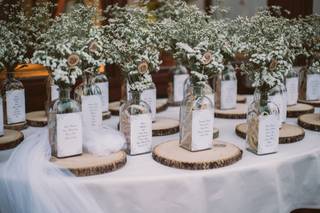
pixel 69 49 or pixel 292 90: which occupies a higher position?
pixel 69 49

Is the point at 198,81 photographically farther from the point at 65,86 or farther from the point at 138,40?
the point at 65,86

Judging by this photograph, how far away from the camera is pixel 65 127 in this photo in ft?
5.66

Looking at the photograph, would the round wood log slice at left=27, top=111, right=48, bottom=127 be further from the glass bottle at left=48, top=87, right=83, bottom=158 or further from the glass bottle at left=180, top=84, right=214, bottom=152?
the glass bottle at left=180, top=84, right=214, bottom=152

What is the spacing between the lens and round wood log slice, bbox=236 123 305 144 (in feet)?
6.86

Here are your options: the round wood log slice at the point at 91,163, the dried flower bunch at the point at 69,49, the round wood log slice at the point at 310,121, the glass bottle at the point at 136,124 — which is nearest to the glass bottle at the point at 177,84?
the round wood log slice at the point at 310,121

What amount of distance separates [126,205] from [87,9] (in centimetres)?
101

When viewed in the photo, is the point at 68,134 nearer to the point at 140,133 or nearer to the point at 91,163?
the point at 91,163

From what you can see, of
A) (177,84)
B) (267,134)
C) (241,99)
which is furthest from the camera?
(241,99)

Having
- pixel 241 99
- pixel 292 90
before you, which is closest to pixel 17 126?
pixel 241 99

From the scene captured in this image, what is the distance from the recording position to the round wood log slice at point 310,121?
91.5 inches

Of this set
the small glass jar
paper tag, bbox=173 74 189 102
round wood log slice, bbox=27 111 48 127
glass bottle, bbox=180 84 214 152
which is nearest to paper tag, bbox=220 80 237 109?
the small glass jar

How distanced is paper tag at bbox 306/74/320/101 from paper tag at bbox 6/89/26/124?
1696 millimetres

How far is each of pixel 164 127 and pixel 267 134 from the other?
55 centimetres

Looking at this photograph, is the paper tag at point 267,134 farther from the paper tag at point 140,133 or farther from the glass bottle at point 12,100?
the glass bottle at point 12,100
